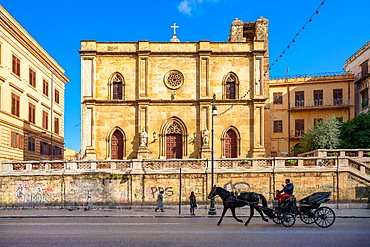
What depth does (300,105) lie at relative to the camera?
155 feet

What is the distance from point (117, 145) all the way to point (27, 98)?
1046cm

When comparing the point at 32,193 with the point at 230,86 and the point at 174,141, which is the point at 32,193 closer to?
the point at 174,141

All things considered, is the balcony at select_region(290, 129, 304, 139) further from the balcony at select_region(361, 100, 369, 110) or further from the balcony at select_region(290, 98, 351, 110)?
the balcony at select_region(361, 100, 369, 110)

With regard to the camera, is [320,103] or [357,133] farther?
[320,103]

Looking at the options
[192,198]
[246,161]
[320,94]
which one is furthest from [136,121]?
[320,94]

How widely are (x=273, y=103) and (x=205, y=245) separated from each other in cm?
3828

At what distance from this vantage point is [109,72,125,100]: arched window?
35781 mm

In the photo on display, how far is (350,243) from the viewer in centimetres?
1139

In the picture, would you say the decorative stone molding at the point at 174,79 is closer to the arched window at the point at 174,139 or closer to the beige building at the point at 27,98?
the arched window at the point at 174,139

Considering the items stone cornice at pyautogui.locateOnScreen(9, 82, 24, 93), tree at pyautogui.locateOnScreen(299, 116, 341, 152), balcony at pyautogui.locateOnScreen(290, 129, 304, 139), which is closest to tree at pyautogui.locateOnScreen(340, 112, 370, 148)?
tree at pyautogui.locateOnScreen(299, 116, 341, 152)

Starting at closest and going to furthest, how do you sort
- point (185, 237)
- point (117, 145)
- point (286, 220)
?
point (185, 237), point (286, 220), point (117, 145)

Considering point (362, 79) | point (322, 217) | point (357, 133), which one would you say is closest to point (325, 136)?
point (357, 133)

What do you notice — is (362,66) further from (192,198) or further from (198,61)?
(192,198)

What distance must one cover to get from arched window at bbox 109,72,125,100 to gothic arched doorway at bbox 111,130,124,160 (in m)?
2.92
